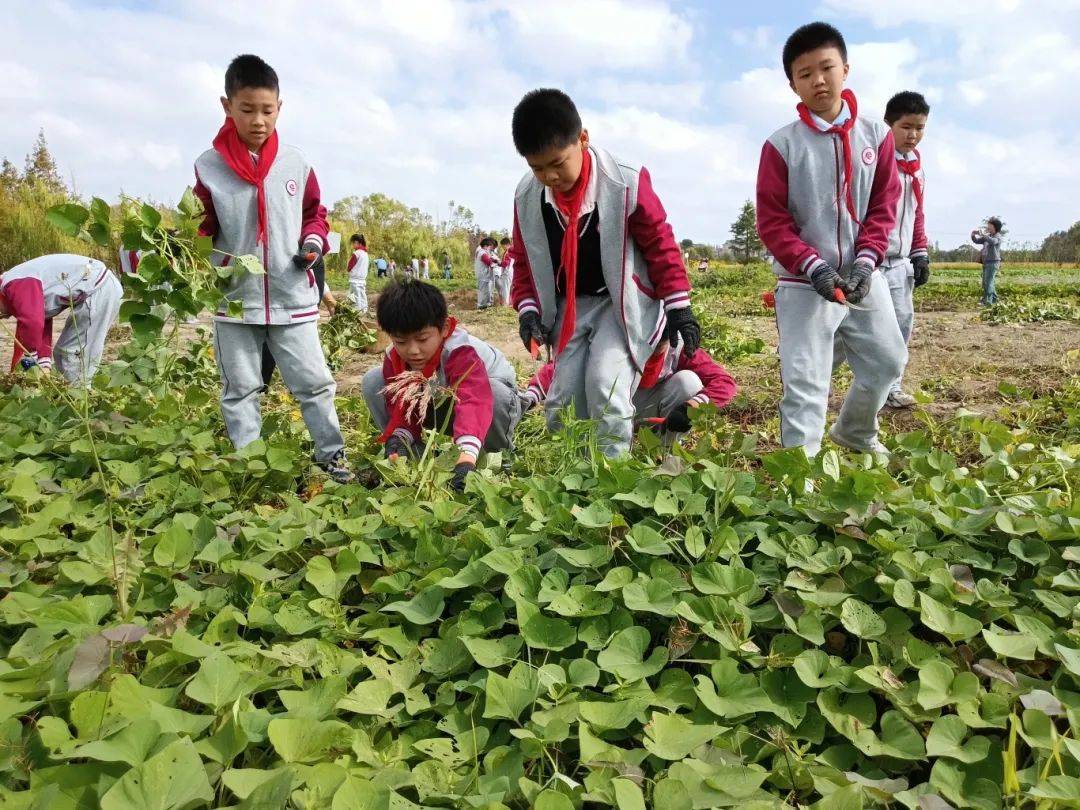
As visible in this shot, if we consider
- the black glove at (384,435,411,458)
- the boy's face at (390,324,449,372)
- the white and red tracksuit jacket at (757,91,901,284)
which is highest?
the white and red tracksuit jacket at (757,91,901,284)

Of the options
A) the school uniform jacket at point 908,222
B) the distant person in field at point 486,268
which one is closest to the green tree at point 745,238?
the distant person in field at point 486,268

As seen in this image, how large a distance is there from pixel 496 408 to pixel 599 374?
22.5 inches

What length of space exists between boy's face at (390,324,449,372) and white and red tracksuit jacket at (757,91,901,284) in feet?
4.48

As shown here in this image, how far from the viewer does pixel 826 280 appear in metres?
2.88

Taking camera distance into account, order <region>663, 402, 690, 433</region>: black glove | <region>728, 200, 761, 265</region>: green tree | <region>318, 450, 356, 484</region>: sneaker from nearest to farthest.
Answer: <region>318, 450, 356, 484</region>: sneaker, <region>663, 402, 690, 433</region>: black glove, <region>728, 200, 761, 265</region>: green tree

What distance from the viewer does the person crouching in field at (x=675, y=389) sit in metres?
3.48

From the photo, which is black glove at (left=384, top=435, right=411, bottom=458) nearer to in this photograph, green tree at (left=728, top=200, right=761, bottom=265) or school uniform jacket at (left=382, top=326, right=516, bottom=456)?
school uniform jacket at (left=382, top=326, right=516, bottom=456)

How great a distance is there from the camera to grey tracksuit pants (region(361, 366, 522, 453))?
11.2ft

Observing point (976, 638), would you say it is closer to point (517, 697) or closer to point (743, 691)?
point (743, 691)

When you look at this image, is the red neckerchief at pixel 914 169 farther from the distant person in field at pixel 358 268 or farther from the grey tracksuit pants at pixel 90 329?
the distant person in field at pixel 358 268

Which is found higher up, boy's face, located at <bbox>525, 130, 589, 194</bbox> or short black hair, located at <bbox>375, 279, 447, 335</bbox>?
boy's face, located at <bbox>525, 130, 589, 194</bbox>

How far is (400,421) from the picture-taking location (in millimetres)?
3221

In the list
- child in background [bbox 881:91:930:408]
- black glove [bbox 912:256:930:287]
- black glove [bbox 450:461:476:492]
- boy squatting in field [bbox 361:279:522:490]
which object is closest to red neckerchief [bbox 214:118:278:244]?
boy squatting in field [bbox 361:279:522:490]

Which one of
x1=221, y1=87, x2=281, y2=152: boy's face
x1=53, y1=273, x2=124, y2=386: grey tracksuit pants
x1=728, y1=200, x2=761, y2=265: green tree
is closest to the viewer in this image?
x1=221, y1=87, x2=281, y2=152: boy's face
